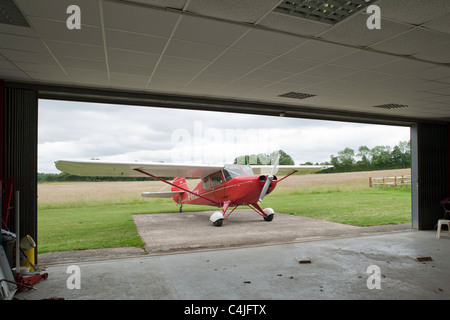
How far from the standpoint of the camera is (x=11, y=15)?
2336 millimetres

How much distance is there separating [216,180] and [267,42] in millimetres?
7486

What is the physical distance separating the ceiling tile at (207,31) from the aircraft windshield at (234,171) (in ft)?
22.6

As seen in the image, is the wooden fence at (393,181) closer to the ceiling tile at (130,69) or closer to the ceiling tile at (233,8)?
the ceiling tile at (130,69)

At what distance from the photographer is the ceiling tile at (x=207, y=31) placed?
251cm

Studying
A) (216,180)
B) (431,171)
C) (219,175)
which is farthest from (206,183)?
(431,171)

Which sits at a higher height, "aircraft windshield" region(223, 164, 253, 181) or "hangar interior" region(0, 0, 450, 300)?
"hangar interior" region(0, 0, 450, 300)

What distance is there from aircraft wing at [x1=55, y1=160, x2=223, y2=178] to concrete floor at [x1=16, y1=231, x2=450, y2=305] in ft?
9.82

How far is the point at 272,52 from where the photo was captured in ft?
10.5

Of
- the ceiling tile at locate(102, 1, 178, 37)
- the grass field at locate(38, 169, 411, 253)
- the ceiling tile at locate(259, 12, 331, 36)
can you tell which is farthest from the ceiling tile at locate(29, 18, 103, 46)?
the grass field at locate(38, 169, 411, 253)

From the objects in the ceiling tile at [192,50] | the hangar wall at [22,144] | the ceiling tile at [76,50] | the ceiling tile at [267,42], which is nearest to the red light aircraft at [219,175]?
the hangar wall at [22,144]

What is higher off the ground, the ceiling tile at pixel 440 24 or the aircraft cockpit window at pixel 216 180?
the ceiling tile at pixel 440 24

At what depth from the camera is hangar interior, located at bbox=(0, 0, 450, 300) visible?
233cm
